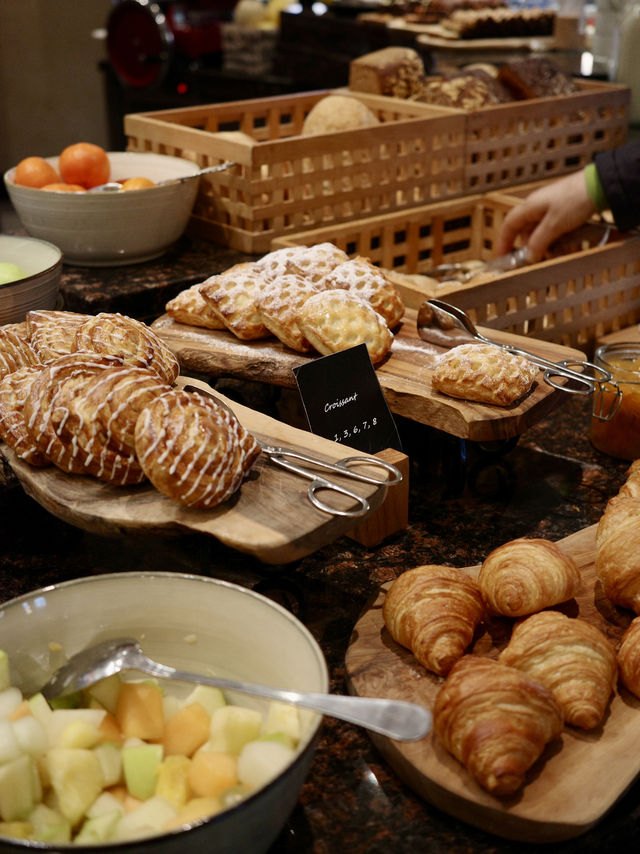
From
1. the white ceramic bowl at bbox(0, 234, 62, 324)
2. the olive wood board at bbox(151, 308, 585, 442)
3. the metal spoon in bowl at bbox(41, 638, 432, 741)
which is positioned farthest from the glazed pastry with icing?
the white ceramic bowl at bbox(0, 234, 62, 324)

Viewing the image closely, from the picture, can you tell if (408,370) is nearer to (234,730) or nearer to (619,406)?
(619,406)

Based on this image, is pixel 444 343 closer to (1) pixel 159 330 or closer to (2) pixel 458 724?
(1) pixel 159 330

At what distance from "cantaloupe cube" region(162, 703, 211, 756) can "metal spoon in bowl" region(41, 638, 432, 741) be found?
0.15 feet

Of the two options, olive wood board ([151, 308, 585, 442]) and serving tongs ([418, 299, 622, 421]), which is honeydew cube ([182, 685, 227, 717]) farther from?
serving tongs ([418, 299, 622, 421])

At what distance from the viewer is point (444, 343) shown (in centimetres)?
148

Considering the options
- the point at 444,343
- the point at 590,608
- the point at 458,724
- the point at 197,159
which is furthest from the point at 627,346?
the point at 197,159

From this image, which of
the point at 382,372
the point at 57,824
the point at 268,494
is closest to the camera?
the point at 57,824

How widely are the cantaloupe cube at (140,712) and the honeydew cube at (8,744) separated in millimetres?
94

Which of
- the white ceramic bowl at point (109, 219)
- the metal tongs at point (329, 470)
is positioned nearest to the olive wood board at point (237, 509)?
the metal tongs at point (329, 470)

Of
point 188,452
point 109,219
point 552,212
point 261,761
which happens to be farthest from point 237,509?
point 552,212

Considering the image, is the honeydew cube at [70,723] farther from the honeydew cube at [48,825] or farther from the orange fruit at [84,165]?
the orange fruit at [84,165]

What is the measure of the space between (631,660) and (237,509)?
1.44ft

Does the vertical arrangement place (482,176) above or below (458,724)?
above

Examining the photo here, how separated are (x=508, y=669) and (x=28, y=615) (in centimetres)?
45
